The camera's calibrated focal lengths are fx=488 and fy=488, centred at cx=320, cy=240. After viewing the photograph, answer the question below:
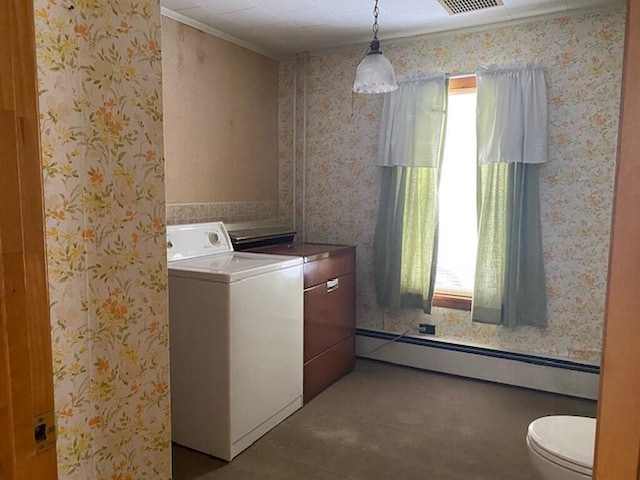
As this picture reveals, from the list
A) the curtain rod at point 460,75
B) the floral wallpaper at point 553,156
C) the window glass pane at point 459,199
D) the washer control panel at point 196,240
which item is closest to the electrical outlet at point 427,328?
the floral wallpaper at point 553,156

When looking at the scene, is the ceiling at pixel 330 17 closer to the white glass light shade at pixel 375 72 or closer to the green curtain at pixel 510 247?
the white glass light shade at pixel 375 72

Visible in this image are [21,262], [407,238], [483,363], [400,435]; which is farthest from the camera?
[407,238]

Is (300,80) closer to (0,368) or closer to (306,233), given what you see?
(306,233)

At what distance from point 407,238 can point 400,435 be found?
138 cm

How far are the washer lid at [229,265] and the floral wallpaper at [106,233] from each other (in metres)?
1.12

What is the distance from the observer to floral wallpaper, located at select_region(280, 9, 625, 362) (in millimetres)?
2949

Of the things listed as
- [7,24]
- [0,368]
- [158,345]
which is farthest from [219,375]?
[7,24]

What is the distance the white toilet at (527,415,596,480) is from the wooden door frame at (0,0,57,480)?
1625 millimetres

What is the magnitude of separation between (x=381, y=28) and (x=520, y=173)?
1345 millimetres

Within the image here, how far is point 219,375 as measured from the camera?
2.36 m

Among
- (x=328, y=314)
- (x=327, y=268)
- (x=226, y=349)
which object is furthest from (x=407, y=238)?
(x=226, y=349)

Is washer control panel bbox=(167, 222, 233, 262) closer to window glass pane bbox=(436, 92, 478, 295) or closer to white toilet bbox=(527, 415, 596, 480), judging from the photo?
window glass pane bbox=(436, 92, 478, 295)

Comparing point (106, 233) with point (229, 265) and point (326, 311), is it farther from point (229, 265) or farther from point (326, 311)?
point (326, 311)

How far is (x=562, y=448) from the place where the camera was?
176 cm
